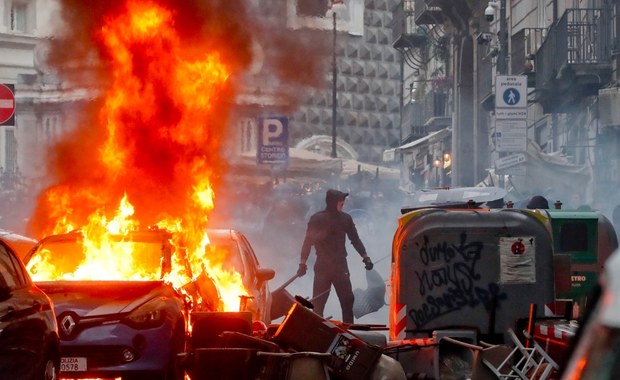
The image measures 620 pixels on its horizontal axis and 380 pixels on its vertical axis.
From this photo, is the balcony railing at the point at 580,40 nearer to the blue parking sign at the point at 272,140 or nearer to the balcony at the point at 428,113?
the blue parking sign at the point at 272,140

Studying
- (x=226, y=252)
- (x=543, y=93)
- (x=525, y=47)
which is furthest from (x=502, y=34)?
(x=226, y=252)

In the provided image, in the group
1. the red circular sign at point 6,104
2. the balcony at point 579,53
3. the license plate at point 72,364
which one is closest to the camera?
the license plate at point 72,364

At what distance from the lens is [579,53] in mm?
33656

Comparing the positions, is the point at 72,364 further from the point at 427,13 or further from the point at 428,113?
the point at 428,113

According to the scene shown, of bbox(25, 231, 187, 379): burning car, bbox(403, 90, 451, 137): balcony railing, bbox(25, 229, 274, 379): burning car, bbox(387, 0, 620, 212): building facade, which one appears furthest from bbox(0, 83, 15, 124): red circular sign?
bbox(403, 90, 451, 137): balcony railing

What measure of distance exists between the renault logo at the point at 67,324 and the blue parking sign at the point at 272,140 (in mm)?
17898

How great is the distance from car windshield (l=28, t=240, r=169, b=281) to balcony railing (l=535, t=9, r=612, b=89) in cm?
2232

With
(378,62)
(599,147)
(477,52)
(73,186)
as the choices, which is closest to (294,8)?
(73,186)

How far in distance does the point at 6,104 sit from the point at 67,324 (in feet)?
23.1

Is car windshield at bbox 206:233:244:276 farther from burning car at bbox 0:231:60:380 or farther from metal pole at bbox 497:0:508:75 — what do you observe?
metal pole at bbox 497:0:508:75

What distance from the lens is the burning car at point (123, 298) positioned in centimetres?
1005

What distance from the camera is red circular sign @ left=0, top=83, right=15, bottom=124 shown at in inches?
648

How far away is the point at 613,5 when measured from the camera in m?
31.8

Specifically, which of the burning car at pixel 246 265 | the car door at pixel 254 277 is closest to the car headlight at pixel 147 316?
the burning car at pixel 246 265
